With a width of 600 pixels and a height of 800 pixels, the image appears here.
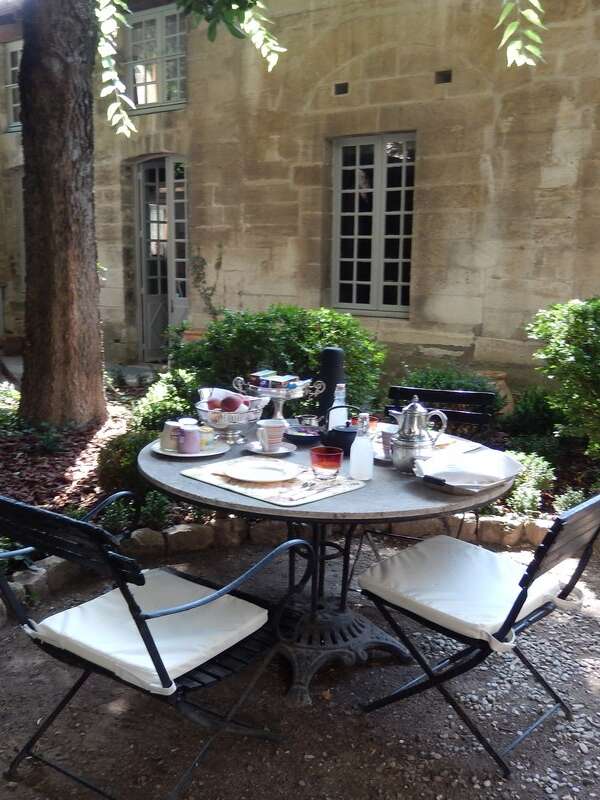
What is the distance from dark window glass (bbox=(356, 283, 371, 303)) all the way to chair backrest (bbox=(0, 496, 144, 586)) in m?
6.49

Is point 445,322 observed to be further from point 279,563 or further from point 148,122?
point 148,122

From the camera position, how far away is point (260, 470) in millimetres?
2855

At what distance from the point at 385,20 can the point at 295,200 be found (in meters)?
2.06

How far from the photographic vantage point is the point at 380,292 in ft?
27.0

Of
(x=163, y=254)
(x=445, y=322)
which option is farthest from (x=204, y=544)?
(x=163, y=254)

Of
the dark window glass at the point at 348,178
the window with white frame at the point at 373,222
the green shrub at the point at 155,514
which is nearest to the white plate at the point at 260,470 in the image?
the green shrub at the point at 155,514

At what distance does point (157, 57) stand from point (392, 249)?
426 cm

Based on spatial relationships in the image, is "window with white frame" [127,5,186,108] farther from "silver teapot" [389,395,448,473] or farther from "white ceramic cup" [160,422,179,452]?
"silver teapot" [389,395,448,473]

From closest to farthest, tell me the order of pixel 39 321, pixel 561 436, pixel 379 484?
1. pixel 379 484
2. pixel 561 436
3. pixel 39 321

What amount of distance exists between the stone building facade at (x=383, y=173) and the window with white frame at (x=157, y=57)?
0.32 feet

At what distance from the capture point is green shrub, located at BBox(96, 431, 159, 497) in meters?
4.48

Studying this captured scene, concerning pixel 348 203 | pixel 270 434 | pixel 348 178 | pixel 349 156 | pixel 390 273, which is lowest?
pixel 270 434

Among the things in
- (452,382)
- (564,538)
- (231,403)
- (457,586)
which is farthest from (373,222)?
(564,538)

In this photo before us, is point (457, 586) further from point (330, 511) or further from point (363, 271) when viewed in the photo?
point (363, 271)
